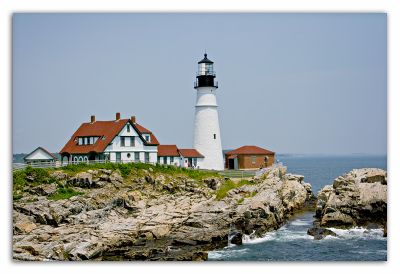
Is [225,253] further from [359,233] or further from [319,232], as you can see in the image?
[359,233]

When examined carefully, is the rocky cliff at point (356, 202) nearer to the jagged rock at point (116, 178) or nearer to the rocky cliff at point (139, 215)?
the rocky cliff at point (139, 215)

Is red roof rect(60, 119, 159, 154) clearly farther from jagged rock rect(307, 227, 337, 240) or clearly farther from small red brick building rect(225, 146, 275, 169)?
jagged rock rect(307, 227, 337, 240)

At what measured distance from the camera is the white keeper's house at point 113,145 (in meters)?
14.7

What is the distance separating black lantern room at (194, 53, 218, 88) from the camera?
1190cm

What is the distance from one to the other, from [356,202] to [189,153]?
4.74 metres

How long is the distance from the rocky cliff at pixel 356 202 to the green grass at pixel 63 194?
5597mm

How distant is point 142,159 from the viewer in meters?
15.8

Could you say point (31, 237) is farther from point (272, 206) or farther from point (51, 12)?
point (272, 206)

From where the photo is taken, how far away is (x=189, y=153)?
15.6 metres

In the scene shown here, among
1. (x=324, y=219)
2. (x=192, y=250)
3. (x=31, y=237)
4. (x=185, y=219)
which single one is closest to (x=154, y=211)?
(x=185, y=219)

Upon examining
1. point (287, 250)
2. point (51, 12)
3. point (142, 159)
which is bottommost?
point (287, 250)

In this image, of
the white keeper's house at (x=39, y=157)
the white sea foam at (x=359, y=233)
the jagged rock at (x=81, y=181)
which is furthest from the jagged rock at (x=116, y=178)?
the white sea foam at (x=359, y=233)

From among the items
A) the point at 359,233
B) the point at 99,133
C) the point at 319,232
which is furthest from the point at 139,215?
the point at 359,233
